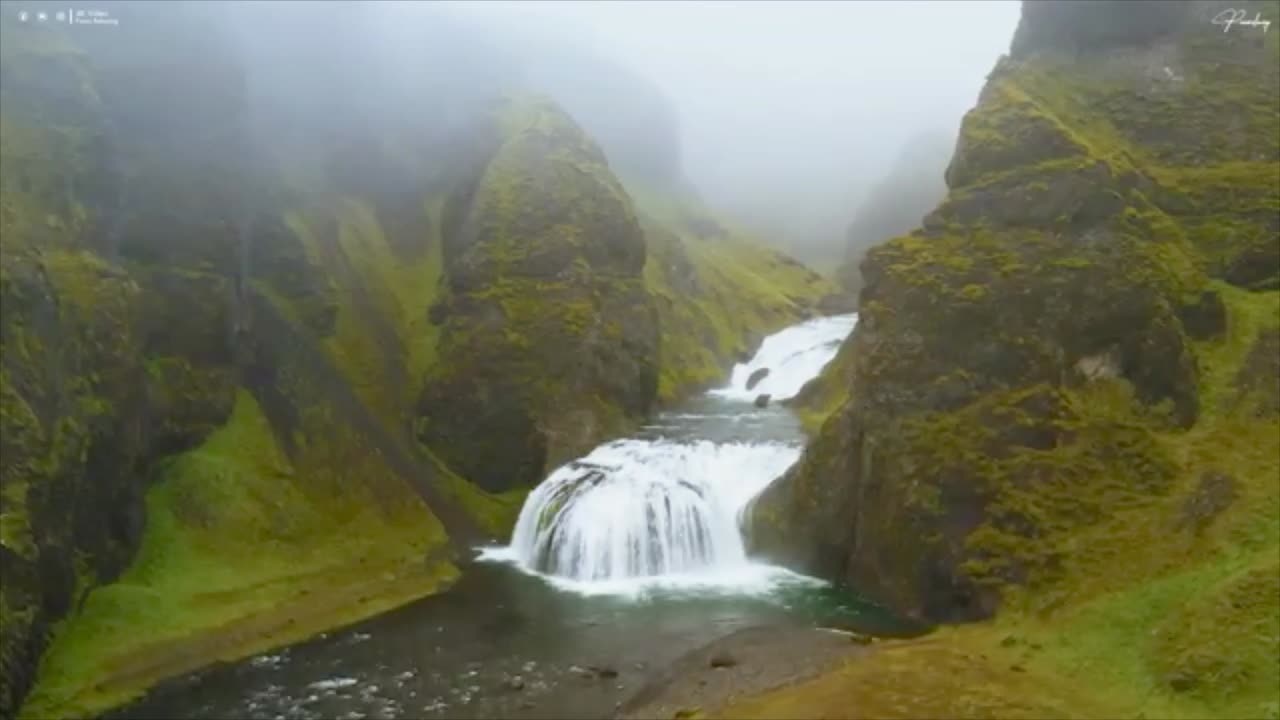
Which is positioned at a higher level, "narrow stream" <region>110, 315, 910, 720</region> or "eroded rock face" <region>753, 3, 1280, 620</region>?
"eroded rock face" <region>753, 3, 1280, 620</region>

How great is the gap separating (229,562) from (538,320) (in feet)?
104

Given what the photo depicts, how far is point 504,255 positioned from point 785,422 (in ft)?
87.0

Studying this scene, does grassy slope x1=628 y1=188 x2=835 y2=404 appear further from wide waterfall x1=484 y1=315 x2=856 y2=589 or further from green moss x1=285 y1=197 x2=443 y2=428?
wide waterfall x1=484 y1=315 x2=856 y2=589

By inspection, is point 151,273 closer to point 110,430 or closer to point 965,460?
point 110,430

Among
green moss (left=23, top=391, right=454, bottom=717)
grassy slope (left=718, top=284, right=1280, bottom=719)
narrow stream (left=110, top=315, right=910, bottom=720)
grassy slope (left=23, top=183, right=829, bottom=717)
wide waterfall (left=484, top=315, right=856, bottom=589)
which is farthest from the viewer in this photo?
wide waterfall (left=484, top=315, right=856, bottom=589)

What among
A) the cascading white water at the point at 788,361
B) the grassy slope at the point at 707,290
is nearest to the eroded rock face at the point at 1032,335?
the grassy slope at the point at 707,290

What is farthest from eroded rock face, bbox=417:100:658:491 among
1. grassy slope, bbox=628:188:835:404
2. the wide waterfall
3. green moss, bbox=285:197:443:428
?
grassy slope, bbox=628:188:835:404

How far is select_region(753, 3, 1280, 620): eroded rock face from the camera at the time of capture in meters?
51.4

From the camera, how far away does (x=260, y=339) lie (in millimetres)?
75312

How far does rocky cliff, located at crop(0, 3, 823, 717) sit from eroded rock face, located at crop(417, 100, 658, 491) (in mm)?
235

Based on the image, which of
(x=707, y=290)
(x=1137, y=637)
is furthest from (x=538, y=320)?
(x=707, y=290)

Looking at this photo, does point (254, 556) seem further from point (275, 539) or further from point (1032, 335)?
point (1032, 335)

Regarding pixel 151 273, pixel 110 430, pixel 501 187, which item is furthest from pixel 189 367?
pixel 501 187

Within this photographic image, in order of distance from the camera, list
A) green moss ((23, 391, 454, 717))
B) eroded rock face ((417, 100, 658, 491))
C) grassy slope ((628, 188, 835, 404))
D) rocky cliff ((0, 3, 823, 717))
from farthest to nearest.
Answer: grassy slope ((628, 188, 835, 404)) → eroded rock face ((417, 100, 658, 491)) → rocky cliff ((0, 3, 823, 717)) → green moss ((23, 391, 454, 717))
